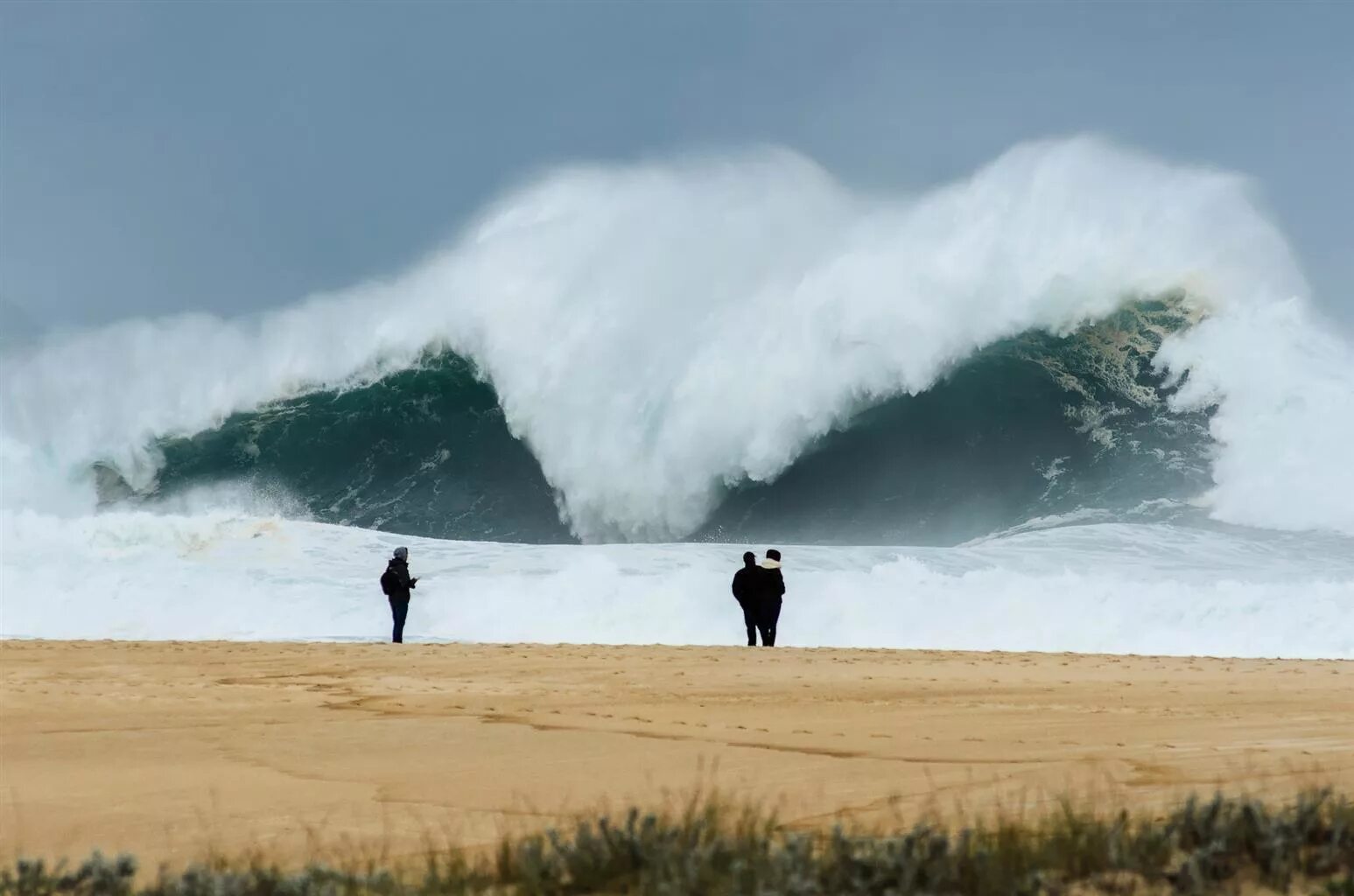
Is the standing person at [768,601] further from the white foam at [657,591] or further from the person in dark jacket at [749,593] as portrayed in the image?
the white foam at [657,591]

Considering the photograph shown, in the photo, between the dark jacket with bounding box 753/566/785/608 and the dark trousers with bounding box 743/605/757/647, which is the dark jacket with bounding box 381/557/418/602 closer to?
the dark trousers with bounding box 743/605/757/647

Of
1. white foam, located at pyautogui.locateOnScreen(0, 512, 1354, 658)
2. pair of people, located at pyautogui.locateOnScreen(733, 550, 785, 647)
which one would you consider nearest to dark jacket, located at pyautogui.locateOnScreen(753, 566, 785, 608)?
pair of people, located at pyautogui.locateOnScreen(733, 550, 785, 647)

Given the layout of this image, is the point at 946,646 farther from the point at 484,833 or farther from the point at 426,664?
the point at 484,833

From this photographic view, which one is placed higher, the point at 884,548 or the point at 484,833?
the point at 884,548

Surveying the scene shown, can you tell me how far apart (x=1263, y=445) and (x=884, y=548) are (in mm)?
9648

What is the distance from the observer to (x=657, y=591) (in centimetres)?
1645

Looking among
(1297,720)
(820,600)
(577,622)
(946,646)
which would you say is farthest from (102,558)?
(1297,720)

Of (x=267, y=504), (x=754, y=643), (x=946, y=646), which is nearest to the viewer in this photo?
(x=754, y=643)

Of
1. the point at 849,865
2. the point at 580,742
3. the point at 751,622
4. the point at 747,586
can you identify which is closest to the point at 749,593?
the point at 747,586

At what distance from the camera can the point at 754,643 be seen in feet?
42.3

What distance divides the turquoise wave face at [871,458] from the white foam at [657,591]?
244 inches

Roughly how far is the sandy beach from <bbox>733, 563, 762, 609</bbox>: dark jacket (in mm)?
2501

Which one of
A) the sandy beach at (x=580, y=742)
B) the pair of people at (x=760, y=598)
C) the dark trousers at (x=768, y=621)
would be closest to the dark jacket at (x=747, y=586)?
the pair of people at (x=760, y=598)

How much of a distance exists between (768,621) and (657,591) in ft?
12.0
